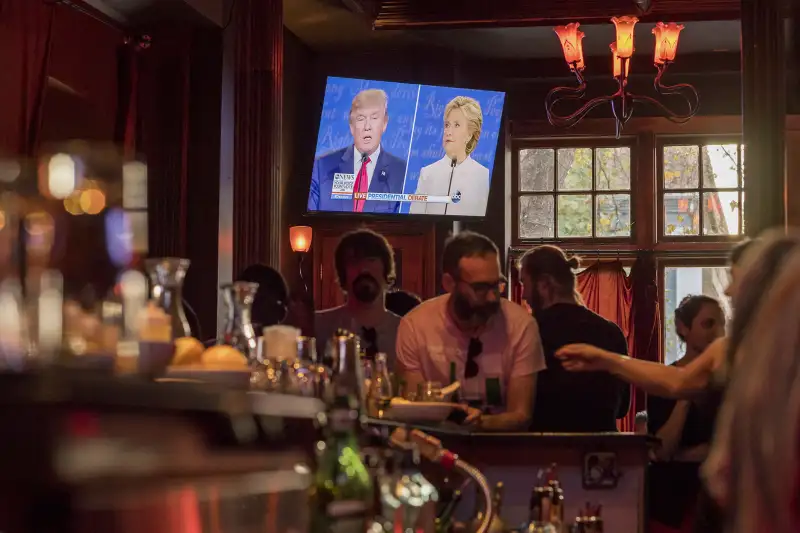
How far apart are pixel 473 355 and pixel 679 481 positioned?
0.99 metres

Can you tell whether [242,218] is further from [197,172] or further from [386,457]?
[386,457]

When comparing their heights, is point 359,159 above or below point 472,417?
above

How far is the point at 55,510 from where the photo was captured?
4.18 ft

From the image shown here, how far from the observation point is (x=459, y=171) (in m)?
8.95

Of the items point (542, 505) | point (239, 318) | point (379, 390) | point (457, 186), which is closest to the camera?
point (239, 318)

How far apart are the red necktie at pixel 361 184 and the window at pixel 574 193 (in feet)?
5.59

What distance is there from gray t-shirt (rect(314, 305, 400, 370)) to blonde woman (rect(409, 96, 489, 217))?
14.4 feet

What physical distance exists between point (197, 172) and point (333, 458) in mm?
5070

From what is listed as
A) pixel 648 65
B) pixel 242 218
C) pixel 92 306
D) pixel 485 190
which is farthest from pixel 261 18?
pixel 92 306

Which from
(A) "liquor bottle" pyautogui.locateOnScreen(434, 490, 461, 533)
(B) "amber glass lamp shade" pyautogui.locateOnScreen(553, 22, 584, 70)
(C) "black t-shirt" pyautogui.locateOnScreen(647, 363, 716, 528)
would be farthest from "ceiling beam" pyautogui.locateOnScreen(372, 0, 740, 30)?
(A) "liquor bottle" pyautogui.locateOnScreen(434, 490, 461, 533)

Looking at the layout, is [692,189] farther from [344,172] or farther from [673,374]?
[673,374]

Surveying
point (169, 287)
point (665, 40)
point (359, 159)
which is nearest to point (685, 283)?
point (665, 40)

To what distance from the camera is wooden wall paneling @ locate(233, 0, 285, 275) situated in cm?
622

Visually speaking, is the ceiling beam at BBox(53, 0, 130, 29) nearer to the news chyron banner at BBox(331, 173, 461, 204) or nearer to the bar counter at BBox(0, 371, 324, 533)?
the news chyron banner at BBox(331, 173, 461, 204)
